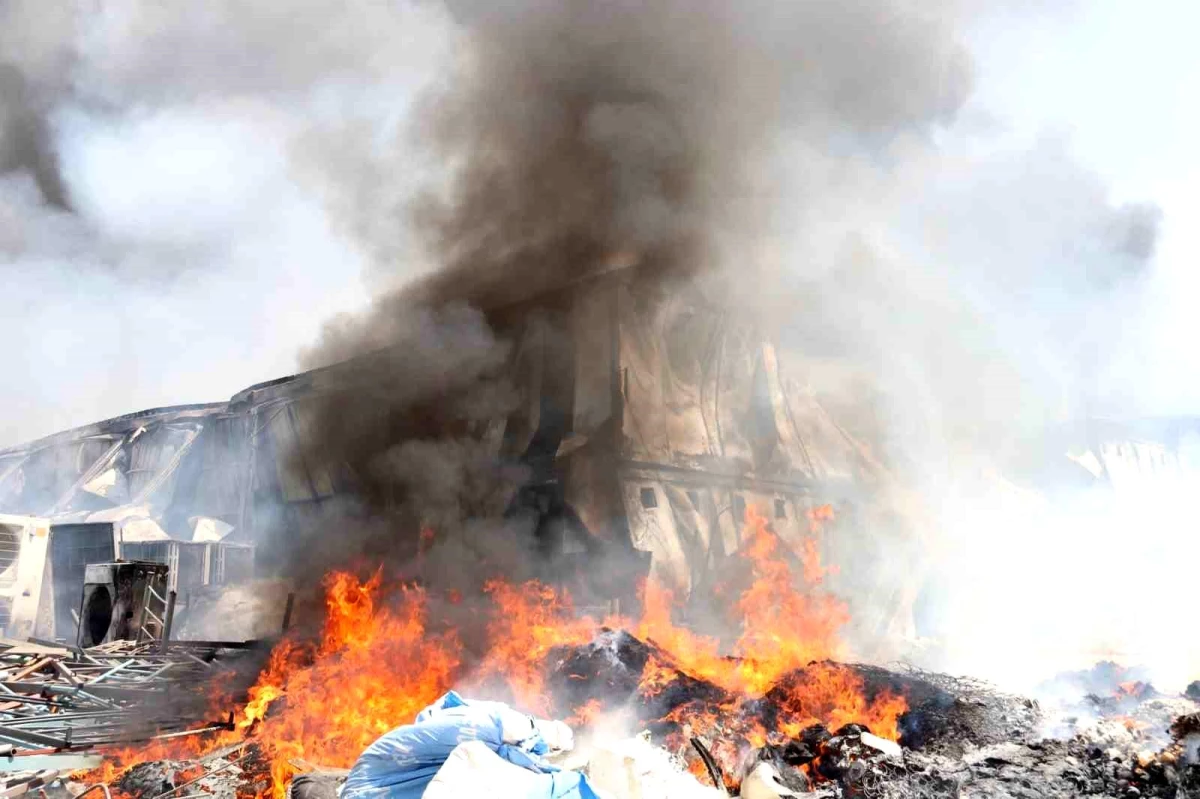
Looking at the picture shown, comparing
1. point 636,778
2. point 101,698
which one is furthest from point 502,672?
point 636,778

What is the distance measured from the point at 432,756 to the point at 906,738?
589 cm

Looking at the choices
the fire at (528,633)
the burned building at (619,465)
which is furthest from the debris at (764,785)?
the burned building at (619,465)

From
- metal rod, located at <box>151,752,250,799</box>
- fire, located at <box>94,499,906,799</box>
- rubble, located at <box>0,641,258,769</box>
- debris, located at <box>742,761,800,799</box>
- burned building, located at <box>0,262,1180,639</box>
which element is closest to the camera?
debris, located at <box>742,761,800,799</box>

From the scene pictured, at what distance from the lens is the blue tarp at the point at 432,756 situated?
11.9 feet

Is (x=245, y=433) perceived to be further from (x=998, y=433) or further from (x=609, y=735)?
Result: (x=998, y=433)

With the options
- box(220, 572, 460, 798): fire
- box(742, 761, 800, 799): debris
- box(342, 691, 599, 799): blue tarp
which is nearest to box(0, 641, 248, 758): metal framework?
box(220, 572, 460, 798): fire

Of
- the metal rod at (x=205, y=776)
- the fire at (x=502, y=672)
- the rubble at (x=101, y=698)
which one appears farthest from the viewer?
the fire at (x=502, y=672)

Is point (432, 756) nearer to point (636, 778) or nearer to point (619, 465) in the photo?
point (636, 778)

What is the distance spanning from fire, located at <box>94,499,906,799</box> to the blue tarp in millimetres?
4048

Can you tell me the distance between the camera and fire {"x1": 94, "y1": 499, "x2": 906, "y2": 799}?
818 centimetres

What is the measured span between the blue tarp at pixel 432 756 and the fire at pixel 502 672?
4048 mm

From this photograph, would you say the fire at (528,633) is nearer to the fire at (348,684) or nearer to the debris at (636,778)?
the fire at (348,684)

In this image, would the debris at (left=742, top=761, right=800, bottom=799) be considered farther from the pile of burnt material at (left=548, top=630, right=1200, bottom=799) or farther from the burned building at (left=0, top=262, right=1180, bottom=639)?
the burned building at (left=0, top=262, right=1180, bottom=639)

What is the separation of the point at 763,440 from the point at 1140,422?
67.3ft
